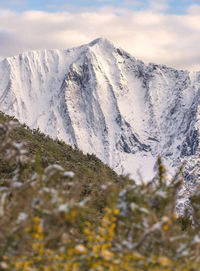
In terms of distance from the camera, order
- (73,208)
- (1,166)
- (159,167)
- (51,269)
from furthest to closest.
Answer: (1,166), (159,167), (73,208), (51,269)

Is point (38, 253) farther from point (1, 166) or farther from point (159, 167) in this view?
point (1, 166)

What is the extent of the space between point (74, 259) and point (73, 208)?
35.2 inches

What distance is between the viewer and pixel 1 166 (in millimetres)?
21031

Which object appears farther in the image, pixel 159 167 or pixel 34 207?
pixel 159 167

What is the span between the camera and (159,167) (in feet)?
40.9

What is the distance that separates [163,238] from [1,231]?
113 inches

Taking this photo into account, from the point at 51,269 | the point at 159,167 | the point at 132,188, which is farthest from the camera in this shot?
the point at 159,167

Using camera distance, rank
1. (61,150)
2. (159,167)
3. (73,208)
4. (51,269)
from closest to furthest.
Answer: (51,269) → (73,208) → (159,167) → (61,150)

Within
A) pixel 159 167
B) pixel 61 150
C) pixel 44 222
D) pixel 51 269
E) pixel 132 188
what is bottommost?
pixel 51 269

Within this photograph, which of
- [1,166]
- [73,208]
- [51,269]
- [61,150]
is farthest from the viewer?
[61,150]

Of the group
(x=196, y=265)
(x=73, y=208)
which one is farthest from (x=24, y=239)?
(x=196, y=265)

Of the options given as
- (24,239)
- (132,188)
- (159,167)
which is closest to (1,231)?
(24,239)

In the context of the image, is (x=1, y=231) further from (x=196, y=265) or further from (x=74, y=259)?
(x=196, y=265)

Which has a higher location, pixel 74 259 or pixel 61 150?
pixel 61 150
